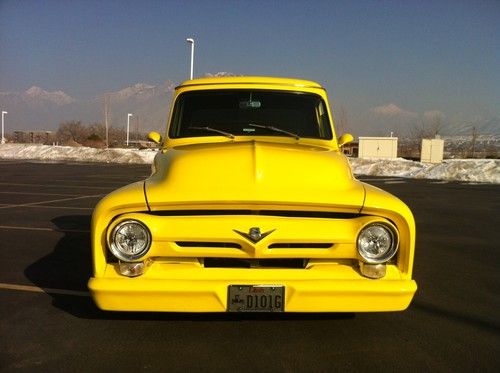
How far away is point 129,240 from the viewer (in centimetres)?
342

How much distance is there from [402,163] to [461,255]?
22.6 meters

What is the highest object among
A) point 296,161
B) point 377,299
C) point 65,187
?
point 296,161

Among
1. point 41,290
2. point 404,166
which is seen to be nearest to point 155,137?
point 41,290

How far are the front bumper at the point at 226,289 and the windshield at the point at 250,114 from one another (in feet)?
6.74

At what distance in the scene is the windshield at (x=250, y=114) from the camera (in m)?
5.20

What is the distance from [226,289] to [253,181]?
76 cm

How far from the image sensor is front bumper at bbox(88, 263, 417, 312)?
3.30 m

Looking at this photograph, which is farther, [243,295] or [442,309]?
[442,309]

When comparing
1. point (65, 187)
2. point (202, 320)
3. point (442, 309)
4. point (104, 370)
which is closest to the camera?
point (104, 370)

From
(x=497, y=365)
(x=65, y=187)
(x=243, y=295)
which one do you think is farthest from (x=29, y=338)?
(x=65, y=187)

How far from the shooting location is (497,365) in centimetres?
338

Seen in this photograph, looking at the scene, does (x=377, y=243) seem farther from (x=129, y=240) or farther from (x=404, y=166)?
(x=404, y=166)

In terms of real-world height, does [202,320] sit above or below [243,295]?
below

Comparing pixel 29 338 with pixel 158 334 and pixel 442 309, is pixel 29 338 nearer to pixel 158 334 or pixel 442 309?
pixel 158 334
